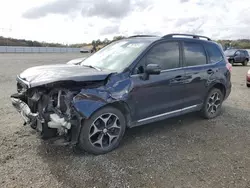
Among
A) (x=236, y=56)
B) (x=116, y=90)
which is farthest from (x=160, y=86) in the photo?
(x=236, y=56)

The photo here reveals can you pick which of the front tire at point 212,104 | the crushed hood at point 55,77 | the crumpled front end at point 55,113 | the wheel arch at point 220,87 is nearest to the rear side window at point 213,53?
the wheel arch at point 220,87

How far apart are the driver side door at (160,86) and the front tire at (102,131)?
1.08 ft

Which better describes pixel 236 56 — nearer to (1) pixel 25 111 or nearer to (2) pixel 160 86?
(2) pixel 160 86

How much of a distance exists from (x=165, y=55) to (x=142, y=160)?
1.93m

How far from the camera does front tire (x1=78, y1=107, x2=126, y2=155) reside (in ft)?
11.1

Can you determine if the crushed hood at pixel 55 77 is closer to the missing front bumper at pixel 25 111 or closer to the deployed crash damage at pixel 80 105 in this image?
the deployed crash damage at pixel 80 105

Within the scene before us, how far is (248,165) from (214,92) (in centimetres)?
220

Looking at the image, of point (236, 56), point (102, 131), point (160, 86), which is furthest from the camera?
point (236, 56)

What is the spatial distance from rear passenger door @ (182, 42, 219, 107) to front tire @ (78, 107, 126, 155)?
5.44 ft

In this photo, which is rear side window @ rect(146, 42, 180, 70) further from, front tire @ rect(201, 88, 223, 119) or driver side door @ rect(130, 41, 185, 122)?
front tire @ rect(201, 88, 223, 119)

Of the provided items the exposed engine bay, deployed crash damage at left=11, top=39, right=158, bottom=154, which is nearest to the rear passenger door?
deployed crash damage at left=11, top=39, right=158, bottom=154

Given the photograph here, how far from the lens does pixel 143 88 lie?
12.6 feet

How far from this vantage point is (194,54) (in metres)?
4.84

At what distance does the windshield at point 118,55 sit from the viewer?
3932 millimetres
